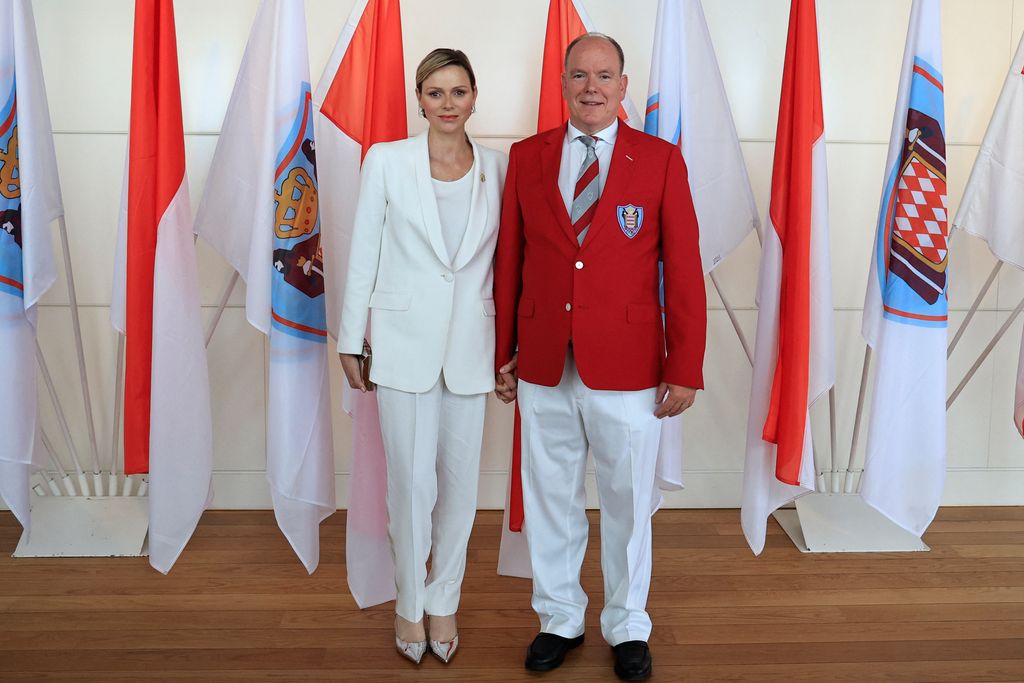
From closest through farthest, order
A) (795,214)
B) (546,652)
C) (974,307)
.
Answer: (546,652) < (795,214) < (974,307)

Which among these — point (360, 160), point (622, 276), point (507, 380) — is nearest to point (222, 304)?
point (360, 160)

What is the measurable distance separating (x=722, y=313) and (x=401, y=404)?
179 centimetres

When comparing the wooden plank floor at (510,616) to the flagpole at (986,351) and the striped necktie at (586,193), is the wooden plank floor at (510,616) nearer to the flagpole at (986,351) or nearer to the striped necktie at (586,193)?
the flagpole at (986,351)

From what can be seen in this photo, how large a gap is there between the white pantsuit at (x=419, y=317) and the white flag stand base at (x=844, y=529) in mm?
1574

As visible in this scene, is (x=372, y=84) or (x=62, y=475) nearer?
(x=372, y=84)

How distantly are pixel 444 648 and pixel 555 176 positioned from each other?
1.34m

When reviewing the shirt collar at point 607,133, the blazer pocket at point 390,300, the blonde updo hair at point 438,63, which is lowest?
the blazer pocket at point 390,300

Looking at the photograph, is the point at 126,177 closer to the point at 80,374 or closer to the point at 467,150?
the point at 80,374

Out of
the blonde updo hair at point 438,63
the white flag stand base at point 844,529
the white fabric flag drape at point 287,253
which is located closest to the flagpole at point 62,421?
the white fabric flag drape at point 287,253

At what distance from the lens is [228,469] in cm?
379

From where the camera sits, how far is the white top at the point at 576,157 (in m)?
2.40

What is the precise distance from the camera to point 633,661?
247cm

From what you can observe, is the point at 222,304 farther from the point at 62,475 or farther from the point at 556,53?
the point at 556,53

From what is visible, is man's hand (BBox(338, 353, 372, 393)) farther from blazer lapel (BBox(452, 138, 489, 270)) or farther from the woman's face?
the woman's face
